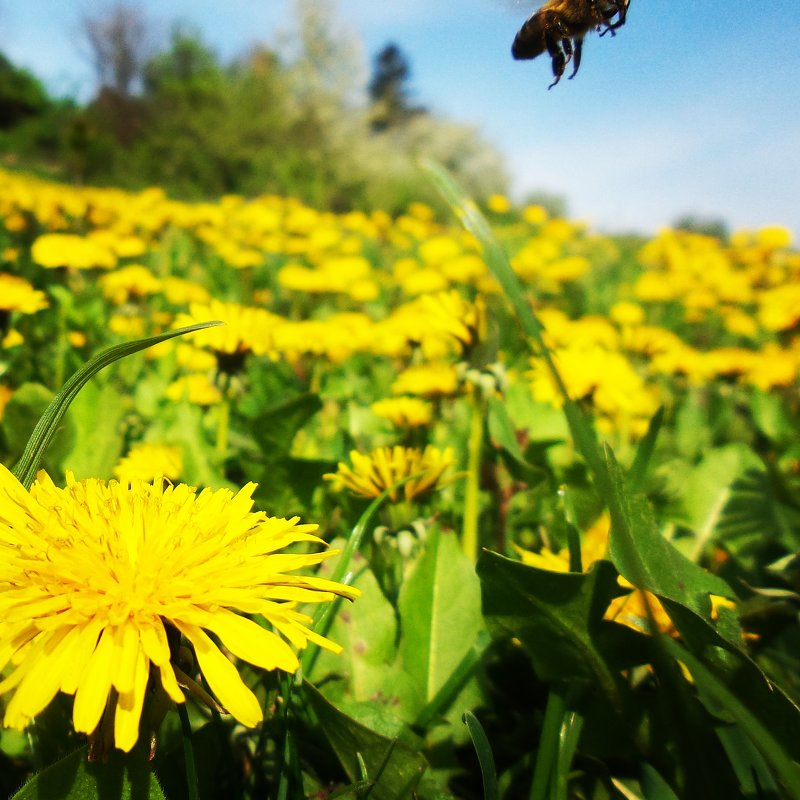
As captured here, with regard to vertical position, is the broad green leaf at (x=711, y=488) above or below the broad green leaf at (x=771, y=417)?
below

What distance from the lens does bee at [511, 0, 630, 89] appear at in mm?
562

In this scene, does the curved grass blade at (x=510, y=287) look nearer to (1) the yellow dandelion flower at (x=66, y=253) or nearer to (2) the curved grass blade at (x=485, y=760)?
(2) the curved grass blade at (x=485, y=760)

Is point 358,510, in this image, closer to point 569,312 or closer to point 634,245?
point 569,312

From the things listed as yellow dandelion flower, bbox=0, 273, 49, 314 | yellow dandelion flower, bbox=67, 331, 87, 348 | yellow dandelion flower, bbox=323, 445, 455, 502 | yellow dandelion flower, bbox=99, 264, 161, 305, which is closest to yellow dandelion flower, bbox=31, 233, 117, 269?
yellow dandelion flower, bbox=99, 264, 161, 305

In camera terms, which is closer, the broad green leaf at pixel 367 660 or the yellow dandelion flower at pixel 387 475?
the broad green leaf at pixel 367 660

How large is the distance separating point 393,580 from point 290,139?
13473 mm

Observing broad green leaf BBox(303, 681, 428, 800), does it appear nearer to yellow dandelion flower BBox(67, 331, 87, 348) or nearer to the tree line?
yellow dandelion flower BBox(67, 331, 87, 348)

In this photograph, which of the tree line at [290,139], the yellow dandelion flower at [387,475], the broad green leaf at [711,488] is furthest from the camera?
the tree line at [290,139]

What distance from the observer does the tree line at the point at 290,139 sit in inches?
360

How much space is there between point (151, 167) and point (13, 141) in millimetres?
9361

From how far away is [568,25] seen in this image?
604 mm

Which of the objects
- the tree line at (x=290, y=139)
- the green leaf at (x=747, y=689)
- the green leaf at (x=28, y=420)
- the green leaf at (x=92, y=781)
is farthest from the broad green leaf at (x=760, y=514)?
the tree line at (x=290, y=139)

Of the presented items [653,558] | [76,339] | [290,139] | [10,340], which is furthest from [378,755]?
[290,139]

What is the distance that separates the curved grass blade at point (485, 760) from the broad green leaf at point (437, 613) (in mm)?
240
